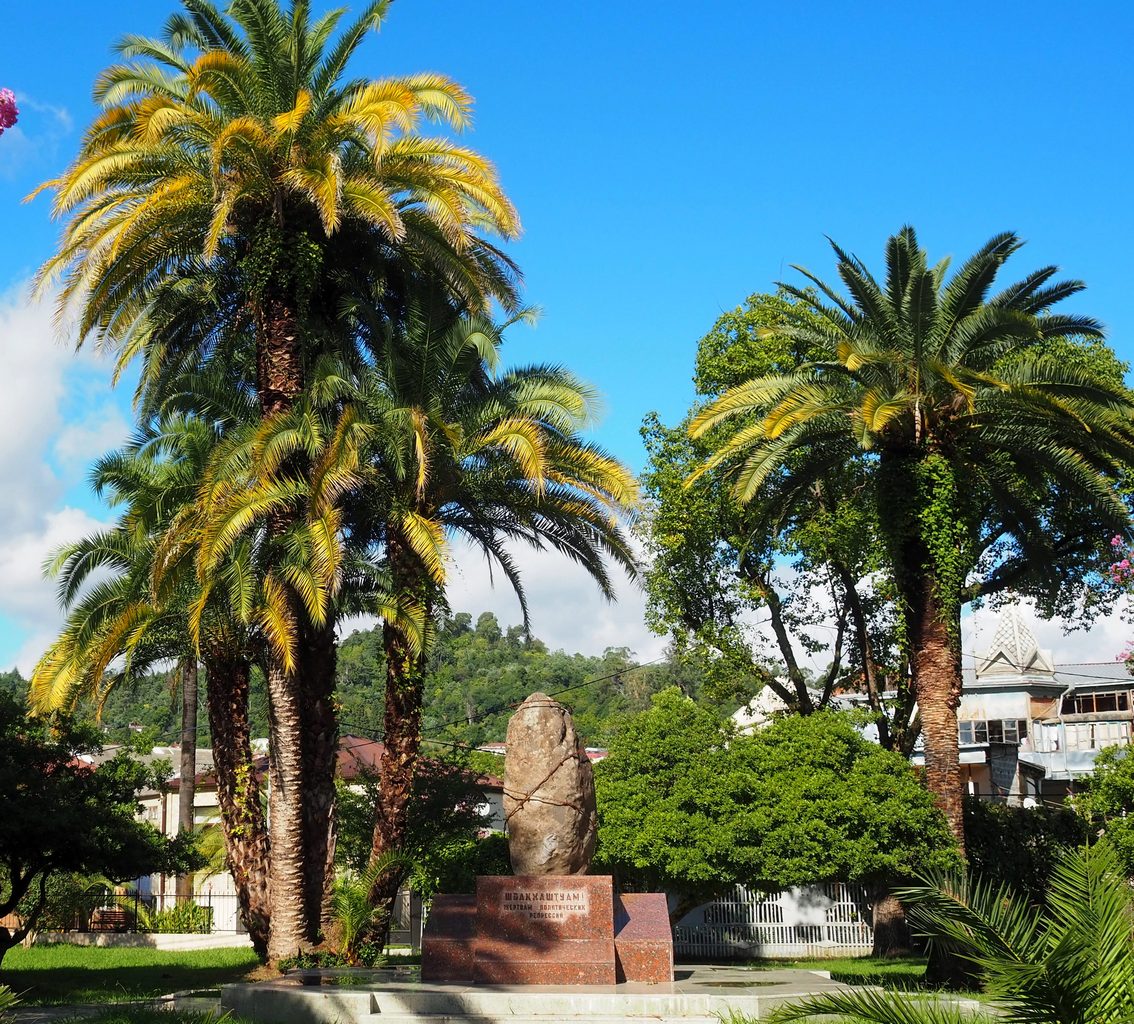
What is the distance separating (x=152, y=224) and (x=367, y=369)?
3835 mm

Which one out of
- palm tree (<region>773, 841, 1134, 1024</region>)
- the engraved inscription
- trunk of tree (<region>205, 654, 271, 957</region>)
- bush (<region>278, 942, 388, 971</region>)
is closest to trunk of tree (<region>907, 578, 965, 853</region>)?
the engraved inscription

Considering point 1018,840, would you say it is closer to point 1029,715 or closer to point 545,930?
point 545,930

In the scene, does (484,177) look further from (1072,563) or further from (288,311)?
(1072,563)

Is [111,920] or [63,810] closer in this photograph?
[63,810]

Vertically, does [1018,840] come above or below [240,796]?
below

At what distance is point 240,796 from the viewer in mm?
20062

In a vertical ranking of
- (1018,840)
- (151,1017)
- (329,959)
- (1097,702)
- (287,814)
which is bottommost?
(329,959)

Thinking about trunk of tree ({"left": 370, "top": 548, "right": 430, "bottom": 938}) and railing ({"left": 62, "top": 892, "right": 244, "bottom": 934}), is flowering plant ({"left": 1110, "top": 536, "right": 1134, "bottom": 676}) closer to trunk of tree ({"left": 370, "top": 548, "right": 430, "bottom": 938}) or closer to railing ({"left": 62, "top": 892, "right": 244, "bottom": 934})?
trunk of tree ({"left": 370, "top": 548, "right": 430, "bottom": 938})

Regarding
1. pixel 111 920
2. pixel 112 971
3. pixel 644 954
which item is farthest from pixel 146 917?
pixel 644 954

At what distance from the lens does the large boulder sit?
1557 cm

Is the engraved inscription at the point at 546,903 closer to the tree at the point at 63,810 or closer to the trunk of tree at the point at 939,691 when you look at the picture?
the tree at the point at 63,810

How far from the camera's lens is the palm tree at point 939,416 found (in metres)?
20.1

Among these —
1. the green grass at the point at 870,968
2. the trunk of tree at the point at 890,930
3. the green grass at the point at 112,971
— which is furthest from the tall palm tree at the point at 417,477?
the trunk of tree at the point at 890,930

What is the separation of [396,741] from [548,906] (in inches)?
207
